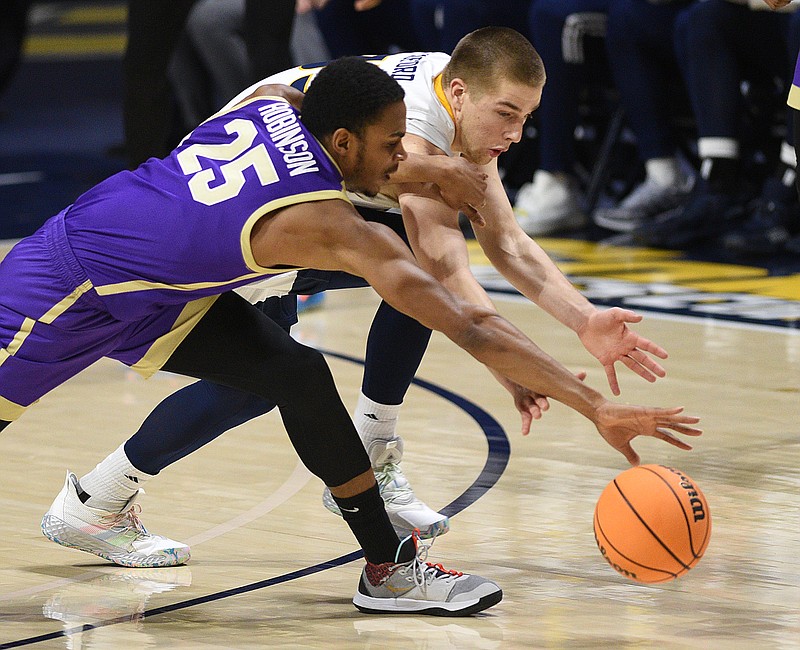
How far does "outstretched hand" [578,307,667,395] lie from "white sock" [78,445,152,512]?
1.16m

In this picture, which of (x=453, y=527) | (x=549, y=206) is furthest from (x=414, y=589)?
(x=549, y=206)

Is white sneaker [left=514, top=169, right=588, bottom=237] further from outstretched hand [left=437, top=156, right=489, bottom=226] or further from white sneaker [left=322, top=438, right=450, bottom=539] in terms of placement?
outstretched hand [left=437, top=156, right=489, bottom=226]

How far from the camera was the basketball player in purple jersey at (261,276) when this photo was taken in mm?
3355

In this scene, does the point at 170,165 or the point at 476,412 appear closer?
the point at 170,165

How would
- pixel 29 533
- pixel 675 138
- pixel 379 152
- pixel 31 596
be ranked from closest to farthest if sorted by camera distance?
pixel 379 152 < pixel 31 596 < pixel 29 533 < pixel 675 138

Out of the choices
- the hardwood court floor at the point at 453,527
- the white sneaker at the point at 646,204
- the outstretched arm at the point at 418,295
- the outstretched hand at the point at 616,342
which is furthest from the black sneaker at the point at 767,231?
the outstretched arm at the point at 418,295

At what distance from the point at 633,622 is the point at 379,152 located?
3.78 feet

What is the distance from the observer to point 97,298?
3557 mm

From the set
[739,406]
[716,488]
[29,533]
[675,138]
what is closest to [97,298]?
[29,533]

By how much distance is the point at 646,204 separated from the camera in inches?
348

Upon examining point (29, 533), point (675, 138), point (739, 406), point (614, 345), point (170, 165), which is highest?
point (170, 165)

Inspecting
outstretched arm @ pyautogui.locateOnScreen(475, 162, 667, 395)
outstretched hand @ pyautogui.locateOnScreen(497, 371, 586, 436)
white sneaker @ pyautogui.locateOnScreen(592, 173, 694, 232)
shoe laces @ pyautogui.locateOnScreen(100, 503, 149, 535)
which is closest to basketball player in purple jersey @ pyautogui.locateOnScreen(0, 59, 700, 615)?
outstretched hand @ pyautogui.locateOnScreen(497, 371, 586, 436)

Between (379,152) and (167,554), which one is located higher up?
(379,152)

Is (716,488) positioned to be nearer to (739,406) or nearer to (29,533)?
(739,406)
